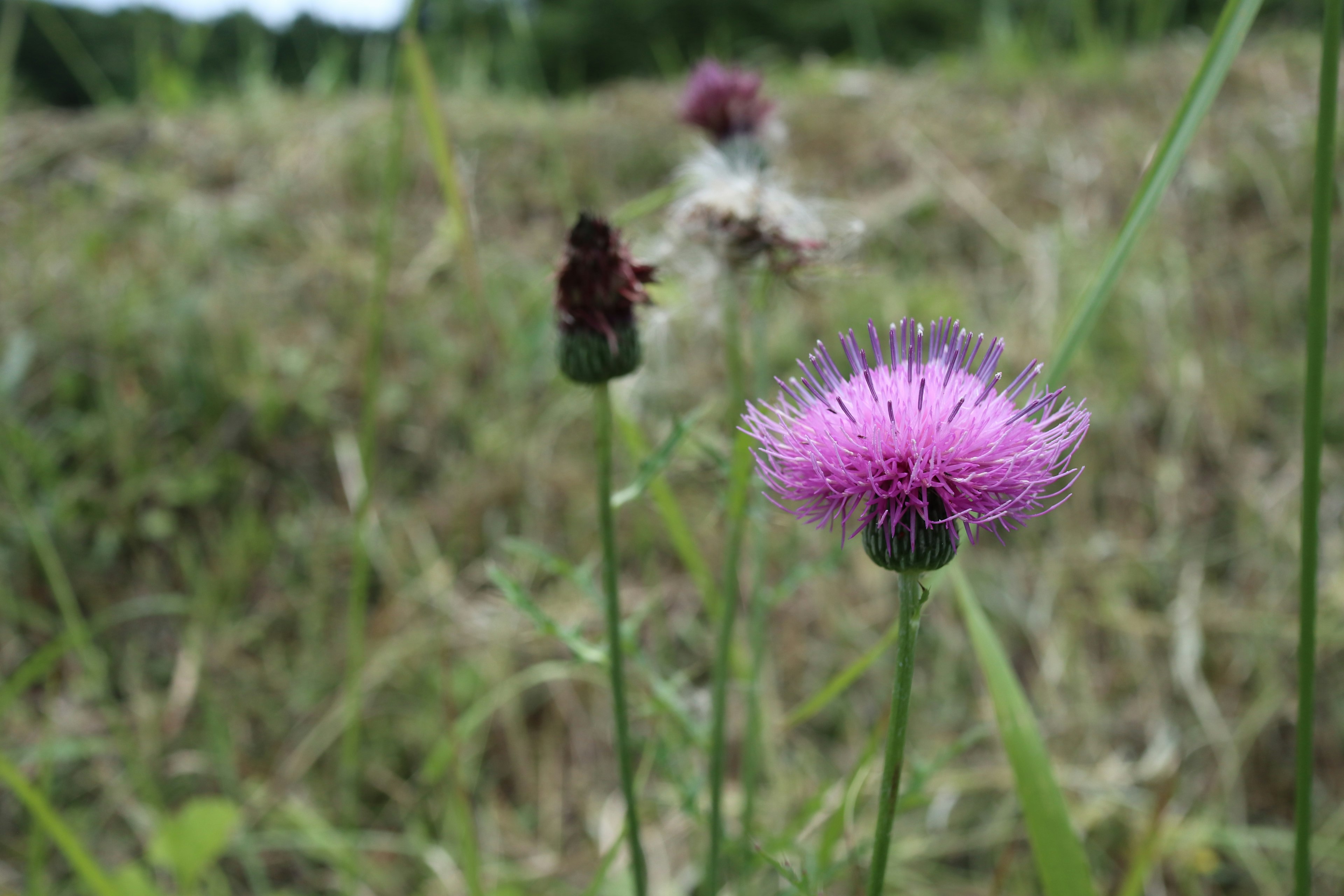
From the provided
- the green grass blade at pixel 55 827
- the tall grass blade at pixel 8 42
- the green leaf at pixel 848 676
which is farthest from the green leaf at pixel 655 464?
the tall grass blade at pixel 8 42

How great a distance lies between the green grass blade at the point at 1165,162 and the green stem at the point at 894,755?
1.26 feet

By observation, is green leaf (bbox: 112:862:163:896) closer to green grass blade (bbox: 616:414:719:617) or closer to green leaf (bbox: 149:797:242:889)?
green leaf (bbox: 149:797:242:889)

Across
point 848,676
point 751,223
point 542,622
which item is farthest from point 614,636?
point 751,223

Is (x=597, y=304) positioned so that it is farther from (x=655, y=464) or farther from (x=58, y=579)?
(x=58, y=579)

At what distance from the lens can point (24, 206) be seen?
4164mm

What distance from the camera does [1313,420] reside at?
87 cm

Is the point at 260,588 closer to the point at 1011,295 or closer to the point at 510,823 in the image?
the point at 510,823

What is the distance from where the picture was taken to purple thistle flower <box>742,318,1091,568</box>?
0.84 meters

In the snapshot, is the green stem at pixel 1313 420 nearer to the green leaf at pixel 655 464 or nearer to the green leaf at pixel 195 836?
the green leaf at pixel 655 464

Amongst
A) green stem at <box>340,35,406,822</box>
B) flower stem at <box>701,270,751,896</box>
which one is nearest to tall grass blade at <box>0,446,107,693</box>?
green stem at <box>340,35,406,822</box>

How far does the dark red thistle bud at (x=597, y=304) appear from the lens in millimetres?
1164

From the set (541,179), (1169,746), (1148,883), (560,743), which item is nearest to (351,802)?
(560,743)

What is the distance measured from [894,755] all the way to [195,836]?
59.3 inches

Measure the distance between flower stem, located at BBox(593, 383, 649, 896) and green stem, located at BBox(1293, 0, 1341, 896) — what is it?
660mm
